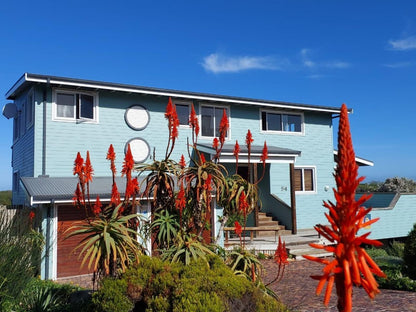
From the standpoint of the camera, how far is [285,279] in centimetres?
1081

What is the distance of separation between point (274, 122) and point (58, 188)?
11725 millimetres

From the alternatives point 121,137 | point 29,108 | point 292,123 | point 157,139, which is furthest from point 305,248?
point 29,108

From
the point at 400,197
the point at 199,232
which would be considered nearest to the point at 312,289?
the point at 199,232

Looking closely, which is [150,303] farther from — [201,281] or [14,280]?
[14,280]

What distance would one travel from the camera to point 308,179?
66.3 feet

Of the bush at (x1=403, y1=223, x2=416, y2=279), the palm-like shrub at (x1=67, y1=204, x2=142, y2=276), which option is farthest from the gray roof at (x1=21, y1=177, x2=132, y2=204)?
the bush at (x1=403, y1=223, x2=416, y2=279)

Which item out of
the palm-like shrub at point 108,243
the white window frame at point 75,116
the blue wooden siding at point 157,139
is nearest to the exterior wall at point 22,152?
the blue wooden siding at point 157,139

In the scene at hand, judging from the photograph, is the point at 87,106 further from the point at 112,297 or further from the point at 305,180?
the point at 305,180

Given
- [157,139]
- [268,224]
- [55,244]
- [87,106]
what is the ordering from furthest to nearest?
[268,224], [157,139], [87,106], [55,244]

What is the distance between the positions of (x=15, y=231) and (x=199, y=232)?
10.9 feet

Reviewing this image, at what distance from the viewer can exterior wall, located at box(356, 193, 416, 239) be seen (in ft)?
60.6

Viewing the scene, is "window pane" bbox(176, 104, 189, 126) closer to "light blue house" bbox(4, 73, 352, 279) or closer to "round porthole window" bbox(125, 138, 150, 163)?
"light blue house" bbox(4, 73, 352, 279)

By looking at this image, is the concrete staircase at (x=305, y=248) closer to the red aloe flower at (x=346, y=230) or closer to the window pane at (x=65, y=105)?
the window pane at (x=65, y=105)

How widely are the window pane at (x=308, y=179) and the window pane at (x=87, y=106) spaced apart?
11.8m
